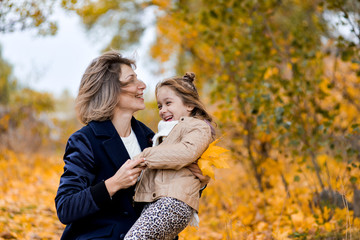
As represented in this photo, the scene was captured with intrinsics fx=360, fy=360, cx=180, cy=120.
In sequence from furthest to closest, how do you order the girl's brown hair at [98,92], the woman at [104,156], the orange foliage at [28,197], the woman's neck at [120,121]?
the orange foliage at [28,197] → the woman's neck at [120,121] → the girl's brown hair at [98,92] → the woman at [104,156]

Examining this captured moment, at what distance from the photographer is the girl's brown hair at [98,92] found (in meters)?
2.29

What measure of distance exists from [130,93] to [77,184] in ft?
2.30

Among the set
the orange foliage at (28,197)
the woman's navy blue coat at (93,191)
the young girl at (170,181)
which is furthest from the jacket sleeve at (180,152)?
the orange foliage at (28,197)

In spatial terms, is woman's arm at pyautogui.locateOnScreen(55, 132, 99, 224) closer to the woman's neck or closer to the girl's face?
the woman's neck

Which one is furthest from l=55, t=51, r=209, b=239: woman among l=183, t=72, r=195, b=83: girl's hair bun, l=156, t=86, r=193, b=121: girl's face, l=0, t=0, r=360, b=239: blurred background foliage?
l=0, t=0, r=360, b=239: blurred background foliage

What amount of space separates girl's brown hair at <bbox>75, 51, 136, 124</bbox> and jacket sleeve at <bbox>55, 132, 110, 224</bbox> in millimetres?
204

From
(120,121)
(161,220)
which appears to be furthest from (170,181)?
(120,121)

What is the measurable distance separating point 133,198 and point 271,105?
7.48ft

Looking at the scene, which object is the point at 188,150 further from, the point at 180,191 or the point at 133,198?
the point at 133,198

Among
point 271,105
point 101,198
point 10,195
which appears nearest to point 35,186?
point 10,195

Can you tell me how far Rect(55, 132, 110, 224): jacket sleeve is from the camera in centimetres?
191

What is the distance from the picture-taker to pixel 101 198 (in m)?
1.92

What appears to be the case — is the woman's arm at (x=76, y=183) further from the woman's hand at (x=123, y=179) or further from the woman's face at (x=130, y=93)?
the woman's face at (x=130, y=93)

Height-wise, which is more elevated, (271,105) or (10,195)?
(271,105)
